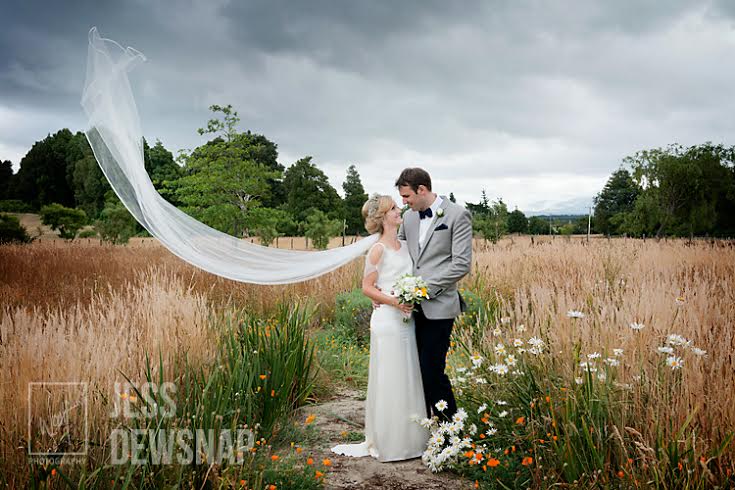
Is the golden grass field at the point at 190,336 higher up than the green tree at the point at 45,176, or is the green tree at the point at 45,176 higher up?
the green tree at the point at 45,176

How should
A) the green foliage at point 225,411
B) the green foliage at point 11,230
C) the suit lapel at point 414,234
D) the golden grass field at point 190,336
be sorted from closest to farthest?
the green foliage at point 225,411 → the golden grass field at point 190,336 → the suit lapel at point 414,234 → the green foliage at point 11,230

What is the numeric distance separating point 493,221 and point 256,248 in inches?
610

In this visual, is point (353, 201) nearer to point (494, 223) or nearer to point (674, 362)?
point (494, 223)

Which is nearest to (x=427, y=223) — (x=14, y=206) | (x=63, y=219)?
(x=63, y=219)

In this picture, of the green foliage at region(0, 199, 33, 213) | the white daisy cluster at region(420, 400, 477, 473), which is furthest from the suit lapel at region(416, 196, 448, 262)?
the green foliage at region(0, 199, 33, 213)

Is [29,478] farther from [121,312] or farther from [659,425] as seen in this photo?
[659,425]

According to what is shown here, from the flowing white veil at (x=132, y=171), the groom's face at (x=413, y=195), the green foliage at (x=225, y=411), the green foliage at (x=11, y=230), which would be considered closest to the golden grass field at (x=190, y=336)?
the green foliage at (x=225, y=411)

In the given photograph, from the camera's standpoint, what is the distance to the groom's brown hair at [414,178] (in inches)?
158

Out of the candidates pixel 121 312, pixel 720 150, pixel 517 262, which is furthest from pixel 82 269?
pixel 720 150

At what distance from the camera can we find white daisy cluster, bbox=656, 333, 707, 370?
313 centimetres

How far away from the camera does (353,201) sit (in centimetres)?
4253

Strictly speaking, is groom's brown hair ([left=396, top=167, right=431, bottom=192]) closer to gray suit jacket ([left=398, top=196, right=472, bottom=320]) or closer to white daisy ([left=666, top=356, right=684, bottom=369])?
gray suit jacket ([left=398, top=196, right=472, bottom=320])

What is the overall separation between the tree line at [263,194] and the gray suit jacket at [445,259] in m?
3.28

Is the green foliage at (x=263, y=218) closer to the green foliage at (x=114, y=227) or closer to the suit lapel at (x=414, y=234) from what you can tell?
the green foliage at (x=114, y=227)
